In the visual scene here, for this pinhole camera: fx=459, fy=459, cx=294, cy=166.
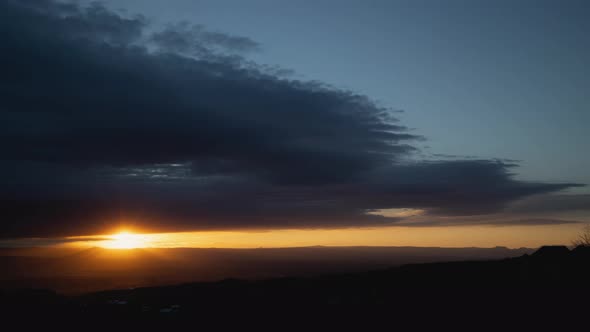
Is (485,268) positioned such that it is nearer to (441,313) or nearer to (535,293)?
(535,293)

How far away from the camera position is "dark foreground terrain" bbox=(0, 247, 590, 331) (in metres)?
14.5

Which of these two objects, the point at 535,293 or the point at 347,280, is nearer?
the point at 535,293

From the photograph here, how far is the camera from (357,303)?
1664 cm

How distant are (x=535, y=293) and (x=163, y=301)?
1455cm

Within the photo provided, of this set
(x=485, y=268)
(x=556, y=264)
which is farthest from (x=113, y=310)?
(x=556, y=264)

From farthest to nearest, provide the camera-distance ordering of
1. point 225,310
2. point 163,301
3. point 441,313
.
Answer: point 163,301 < point 225,310 < point 441,313

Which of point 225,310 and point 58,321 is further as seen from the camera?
point 225,310

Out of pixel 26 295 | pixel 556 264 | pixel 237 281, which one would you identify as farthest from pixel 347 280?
pixel 26 295

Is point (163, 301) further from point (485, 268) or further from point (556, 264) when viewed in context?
point (556, 264)

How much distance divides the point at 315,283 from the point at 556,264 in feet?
36.1

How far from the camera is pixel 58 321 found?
15195 mm

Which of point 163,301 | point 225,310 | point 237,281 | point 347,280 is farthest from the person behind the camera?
point 237,281

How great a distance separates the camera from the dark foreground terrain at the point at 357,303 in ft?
47.5

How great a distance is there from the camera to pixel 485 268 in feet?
75.2
